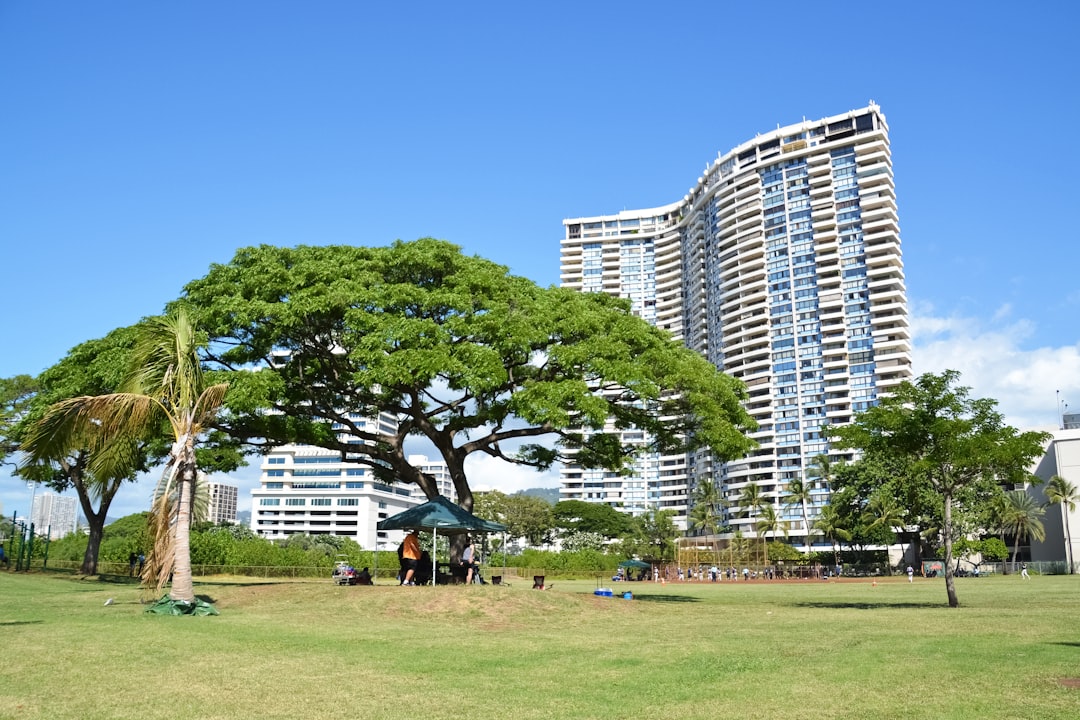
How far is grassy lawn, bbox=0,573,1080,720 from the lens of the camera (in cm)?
831

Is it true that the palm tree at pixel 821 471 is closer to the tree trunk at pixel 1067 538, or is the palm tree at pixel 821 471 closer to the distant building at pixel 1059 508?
the distant building at pixel 1059 508

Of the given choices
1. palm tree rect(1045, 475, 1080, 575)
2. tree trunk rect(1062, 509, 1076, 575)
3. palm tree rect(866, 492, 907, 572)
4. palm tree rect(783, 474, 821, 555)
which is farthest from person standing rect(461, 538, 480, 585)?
palm tree rect(783, 474, 821, 555)

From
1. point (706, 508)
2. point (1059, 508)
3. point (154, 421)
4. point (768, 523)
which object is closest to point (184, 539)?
point (154, 421)

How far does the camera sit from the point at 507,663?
37.6 feet

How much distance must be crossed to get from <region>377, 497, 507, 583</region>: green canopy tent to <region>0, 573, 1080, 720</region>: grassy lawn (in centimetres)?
350

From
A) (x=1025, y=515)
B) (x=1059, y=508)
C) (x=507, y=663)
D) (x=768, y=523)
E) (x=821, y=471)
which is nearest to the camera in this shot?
(x=507, y=663)

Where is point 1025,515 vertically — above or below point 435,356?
below

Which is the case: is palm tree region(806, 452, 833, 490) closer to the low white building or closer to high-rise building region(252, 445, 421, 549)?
high-rise building region(252, 445, 421, 549)

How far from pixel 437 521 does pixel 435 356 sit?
15.3ft

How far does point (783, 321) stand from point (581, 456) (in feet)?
340

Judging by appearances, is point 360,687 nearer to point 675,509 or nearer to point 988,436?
point 988,436

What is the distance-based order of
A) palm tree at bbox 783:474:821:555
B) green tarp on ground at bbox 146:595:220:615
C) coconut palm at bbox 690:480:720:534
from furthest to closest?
coconut palm at bbox 690:480:720:534
palm tree at bbox 783:474:821:555
green tarp on ground at bbox 146:595:220:615

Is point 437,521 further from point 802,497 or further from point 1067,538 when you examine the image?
point 802,497

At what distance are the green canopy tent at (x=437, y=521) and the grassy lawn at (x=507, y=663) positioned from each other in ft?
11.5
